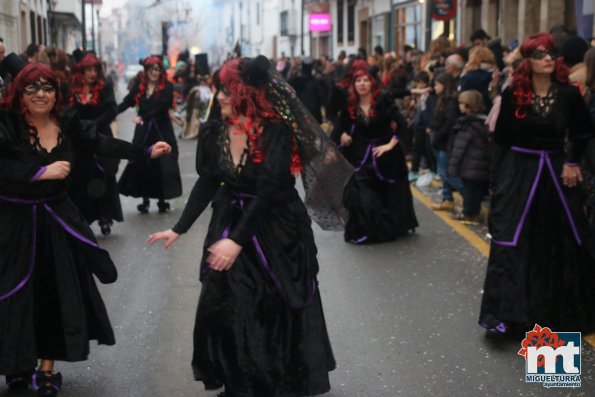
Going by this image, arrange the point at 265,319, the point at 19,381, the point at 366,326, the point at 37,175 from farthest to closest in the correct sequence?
the point at 366,326 → the point at 19,381 → the point at 37,175 → the point at 265,319

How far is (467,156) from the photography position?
10.4 meters

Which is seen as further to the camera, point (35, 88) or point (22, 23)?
point (22, 23)

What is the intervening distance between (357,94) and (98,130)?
2.46 meters

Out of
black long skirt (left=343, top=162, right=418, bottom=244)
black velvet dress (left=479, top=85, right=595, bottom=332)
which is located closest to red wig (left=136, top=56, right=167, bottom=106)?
black long skirt (left=343, top=162, right=418, bottom=244)

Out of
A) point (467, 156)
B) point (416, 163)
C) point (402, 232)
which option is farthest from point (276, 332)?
point (416, 163)

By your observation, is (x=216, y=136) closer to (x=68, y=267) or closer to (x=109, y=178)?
(x=68, y=267)

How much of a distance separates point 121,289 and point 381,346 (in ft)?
7.95

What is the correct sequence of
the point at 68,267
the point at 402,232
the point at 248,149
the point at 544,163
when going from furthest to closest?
the point at 402,232
the point at 544,163
the point at 68,267
the point at 248,149

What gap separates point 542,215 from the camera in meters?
6.20

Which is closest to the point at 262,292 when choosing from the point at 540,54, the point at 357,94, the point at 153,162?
the point at 540,54

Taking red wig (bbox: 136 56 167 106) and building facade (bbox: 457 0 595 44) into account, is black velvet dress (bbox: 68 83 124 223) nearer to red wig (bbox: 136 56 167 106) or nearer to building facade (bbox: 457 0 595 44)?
red wig (bbox: 136 56 167 106)

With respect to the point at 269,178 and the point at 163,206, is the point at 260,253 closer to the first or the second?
the point at 269,178

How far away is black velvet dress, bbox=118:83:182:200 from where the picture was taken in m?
11.2

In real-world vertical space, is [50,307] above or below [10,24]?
below
